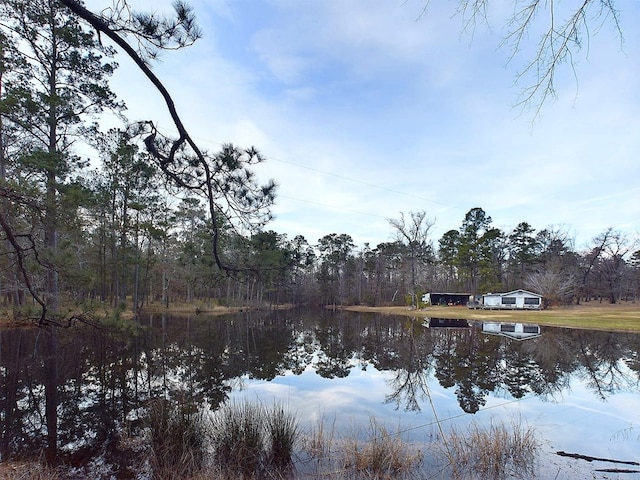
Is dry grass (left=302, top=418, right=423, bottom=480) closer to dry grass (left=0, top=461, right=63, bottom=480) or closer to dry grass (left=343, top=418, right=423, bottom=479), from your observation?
dry grass (left=343, top=418, right=423, bottom=479)

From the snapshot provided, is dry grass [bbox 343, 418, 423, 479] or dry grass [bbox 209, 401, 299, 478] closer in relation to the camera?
dry grass [bbox 343, 418, 423, 479]

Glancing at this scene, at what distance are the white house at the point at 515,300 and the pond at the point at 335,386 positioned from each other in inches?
905

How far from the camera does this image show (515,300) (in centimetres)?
3884

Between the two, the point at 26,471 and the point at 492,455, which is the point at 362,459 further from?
the point at 26,471

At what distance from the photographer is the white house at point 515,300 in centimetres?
3801

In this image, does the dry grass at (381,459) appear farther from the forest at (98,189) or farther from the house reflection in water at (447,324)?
the house reflection in water at (447,324)

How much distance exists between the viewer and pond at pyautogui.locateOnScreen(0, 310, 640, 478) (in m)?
5.85

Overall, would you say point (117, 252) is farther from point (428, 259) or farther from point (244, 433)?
point (428, 259)

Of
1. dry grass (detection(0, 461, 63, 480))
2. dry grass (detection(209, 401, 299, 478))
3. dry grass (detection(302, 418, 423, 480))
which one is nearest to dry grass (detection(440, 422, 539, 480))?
dry grass (detection(302, 418, 423, 480))

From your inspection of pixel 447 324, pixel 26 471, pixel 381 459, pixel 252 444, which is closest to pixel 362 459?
pixel 381 459

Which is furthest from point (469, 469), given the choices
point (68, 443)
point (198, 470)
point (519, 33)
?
point (68, 443)

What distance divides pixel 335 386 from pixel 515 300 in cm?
3608

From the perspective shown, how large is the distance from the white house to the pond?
75.4 feet

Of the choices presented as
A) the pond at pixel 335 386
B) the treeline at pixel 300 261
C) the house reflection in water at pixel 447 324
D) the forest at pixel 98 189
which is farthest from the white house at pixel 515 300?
the forest at pixel 98 189
